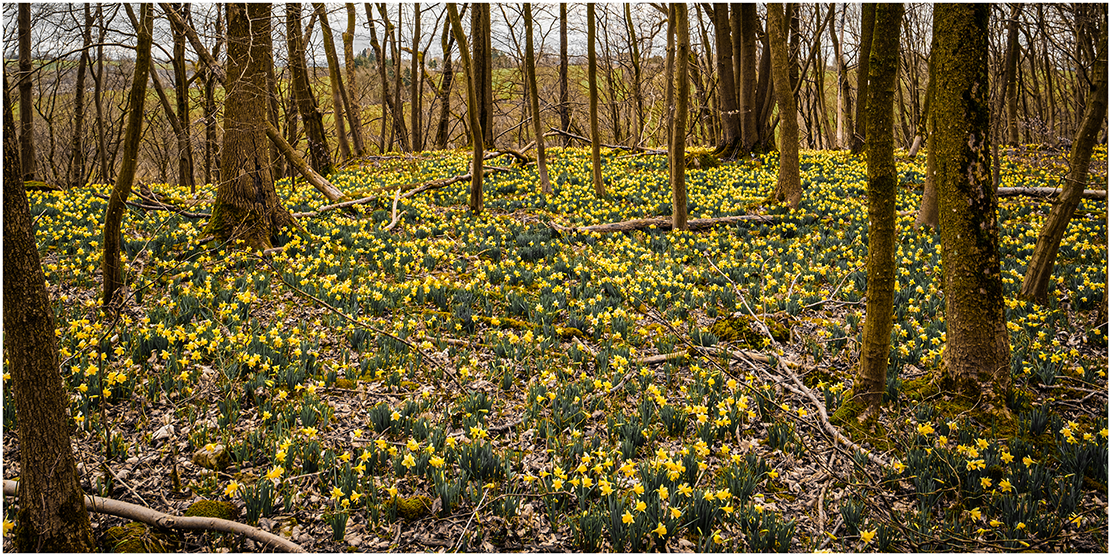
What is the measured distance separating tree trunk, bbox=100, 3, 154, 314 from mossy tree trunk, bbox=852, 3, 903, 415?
4801mm

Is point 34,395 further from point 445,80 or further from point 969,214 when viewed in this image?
point 445,80

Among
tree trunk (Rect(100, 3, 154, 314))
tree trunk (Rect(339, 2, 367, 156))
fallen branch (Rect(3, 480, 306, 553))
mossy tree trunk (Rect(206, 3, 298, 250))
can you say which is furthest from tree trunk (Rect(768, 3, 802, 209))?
tree trunk (Rect(339, 2, 367, 156))

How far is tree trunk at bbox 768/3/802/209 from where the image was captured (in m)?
8.70

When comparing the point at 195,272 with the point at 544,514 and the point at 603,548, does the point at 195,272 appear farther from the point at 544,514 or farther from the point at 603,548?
the point at 603,548

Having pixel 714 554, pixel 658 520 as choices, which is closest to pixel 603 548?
pixel 658 520

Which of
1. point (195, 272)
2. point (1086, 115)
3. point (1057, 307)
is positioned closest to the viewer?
point (1086, 115)

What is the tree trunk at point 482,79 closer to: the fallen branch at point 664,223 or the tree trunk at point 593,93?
the tree trunk at point 593,93

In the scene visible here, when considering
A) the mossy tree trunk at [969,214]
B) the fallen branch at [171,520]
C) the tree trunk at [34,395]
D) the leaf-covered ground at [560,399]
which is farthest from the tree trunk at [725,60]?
the tree trunk at [34,395]

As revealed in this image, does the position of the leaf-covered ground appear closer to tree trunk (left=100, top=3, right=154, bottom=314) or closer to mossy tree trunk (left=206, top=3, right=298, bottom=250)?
tree trunk (left=100, top=3, right=154, bottom=314)

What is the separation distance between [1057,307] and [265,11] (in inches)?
315

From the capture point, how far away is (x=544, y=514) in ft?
8.67

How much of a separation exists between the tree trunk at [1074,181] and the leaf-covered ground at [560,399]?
313 mm

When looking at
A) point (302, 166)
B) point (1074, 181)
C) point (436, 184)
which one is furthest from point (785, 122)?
point (302, 166)

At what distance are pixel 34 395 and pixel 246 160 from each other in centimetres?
501
